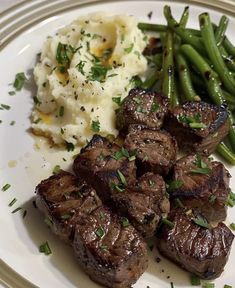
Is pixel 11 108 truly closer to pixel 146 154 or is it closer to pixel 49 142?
pixel 49 142

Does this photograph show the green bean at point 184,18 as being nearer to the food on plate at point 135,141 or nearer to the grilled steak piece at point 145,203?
the food on plate at point 135,141

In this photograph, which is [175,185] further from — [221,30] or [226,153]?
[221,30]

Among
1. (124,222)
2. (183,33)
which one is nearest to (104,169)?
(124,222)

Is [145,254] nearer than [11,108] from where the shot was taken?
Yes

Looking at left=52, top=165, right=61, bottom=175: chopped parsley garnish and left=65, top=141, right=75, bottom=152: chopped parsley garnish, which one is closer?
left=52, top=165, right=61, bottom=175: chopped parsley garnish

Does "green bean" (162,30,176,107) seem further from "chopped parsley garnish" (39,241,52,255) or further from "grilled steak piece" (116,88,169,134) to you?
"chopped parsley garnish" (39,241,52,255)

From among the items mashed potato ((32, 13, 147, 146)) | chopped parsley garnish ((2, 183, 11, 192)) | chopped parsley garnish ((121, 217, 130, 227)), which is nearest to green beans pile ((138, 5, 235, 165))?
mashed potato ((32, 13, 147, 146))

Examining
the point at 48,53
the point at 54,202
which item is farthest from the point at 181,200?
the point at 48,53
